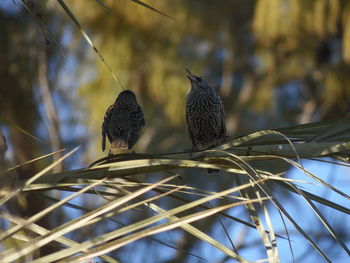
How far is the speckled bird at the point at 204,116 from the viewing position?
4348mm

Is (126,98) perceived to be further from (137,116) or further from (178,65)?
(178,65)

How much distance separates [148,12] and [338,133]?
7.41m

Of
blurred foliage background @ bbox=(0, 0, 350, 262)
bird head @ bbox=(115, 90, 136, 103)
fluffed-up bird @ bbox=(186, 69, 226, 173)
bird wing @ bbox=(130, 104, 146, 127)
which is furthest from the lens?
blurred foliage background @ bbox=(0, 0, 350, 262)

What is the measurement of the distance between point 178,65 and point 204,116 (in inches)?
234

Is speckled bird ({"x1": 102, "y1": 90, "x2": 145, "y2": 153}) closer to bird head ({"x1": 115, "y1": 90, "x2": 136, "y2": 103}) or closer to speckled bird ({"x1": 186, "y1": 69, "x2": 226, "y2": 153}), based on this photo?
bird head ({"x1": 115, "y1": 90, "x2": 136, "y2": 103})

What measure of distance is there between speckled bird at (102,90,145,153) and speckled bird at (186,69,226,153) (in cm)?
48

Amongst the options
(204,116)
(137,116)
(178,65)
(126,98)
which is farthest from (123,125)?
(178,65)

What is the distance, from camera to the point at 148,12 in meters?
9.17

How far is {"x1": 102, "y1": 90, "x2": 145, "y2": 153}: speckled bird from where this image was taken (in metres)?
3.77

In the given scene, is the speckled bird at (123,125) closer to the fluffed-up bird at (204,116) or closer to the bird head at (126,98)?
the bird head at (126,98)

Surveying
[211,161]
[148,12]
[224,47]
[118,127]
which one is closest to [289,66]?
[224,47]

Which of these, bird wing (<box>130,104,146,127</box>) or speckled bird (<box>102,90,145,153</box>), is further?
bird wing (<box>130,104,146,127</box>)

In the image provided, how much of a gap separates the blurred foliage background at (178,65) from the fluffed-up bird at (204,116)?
11.7 ft

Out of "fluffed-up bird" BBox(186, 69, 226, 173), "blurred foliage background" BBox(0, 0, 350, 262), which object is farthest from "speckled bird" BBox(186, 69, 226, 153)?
"blurred foliage background" BBox(0, 0, 350, 262)
